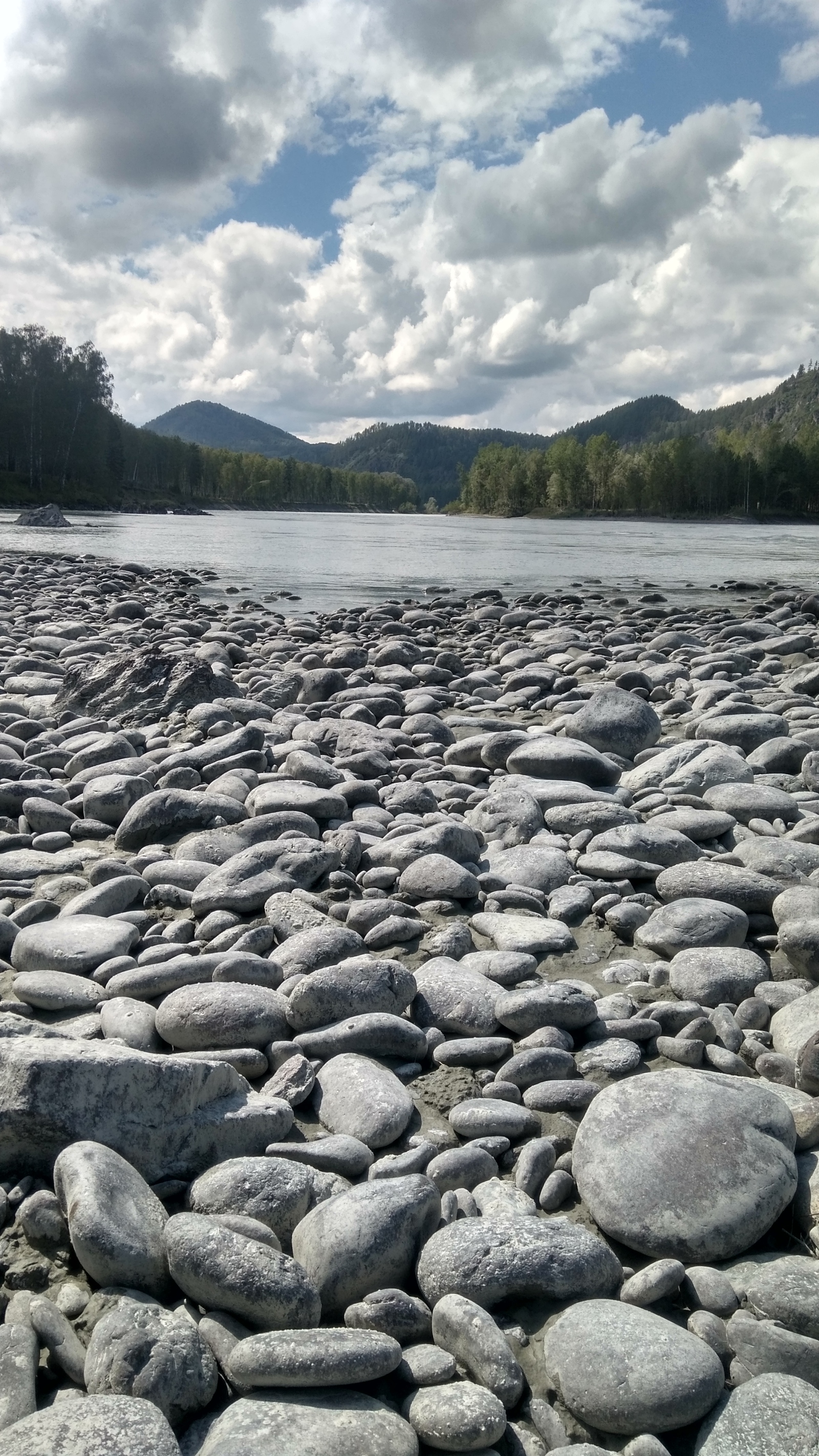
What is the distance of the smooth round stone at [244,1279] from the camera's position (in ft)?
5.88

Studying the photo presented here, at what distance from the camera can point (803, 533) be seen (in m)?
60.0

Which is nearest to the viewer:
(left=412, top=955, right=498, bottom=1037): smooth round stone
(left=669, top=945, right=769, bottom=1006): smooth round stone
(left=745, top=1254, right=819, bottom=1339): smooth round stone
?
(left=745, top=1254, right=819, bottom=1339): smooth round stone

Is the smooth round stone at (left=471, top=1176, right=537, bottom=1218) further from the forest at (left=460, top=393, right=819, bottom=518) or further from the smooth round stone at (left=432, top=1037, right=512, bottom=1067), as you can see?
the forest at (left=460, top=393, right=819, bottom=518)

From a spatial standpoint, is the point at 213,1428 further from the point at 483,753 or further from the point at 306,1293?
the point at 483,753

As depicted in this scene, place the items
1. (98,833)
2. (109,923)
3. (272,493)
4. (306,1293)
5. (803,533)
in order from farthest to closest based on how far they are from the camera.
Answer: (272,493)
(803,533)
(98,833)
(109,923)
(306,1293)

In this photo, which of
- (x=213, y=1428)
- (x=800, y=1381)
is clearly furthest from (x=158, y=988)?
(x=800, y=1381)

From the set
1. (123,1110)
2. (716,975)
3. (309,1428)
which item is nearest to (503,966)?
(716,975)

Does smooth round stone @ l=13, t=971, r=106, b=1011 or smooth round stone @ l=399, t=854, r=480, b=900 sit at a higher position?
smooth round stone @ l=399, t=854, r=480, b=900

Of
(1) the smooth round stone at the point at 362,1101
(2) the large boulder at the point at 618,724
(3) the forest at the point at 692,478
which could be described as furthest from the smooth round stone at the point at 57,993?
(3) the forest at the point at 692,478

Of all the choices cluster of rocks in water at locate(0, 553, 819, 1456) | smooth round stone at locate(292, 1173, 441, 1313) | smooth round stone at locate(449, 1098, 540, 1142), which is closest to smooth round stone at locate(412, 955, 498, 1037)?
cluster of rocks in water at locate(0, 553, 819, 1456)

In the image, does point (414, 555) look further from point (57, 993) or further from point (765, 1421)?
point (765, 1421)

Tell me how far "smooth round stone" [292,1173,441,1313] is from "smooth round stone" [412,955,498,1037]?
2.78 ft

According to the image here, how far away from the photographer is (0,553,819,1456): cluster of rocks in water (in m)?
1.66

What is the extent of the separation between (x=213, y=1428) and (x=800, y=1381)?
1049 mm
